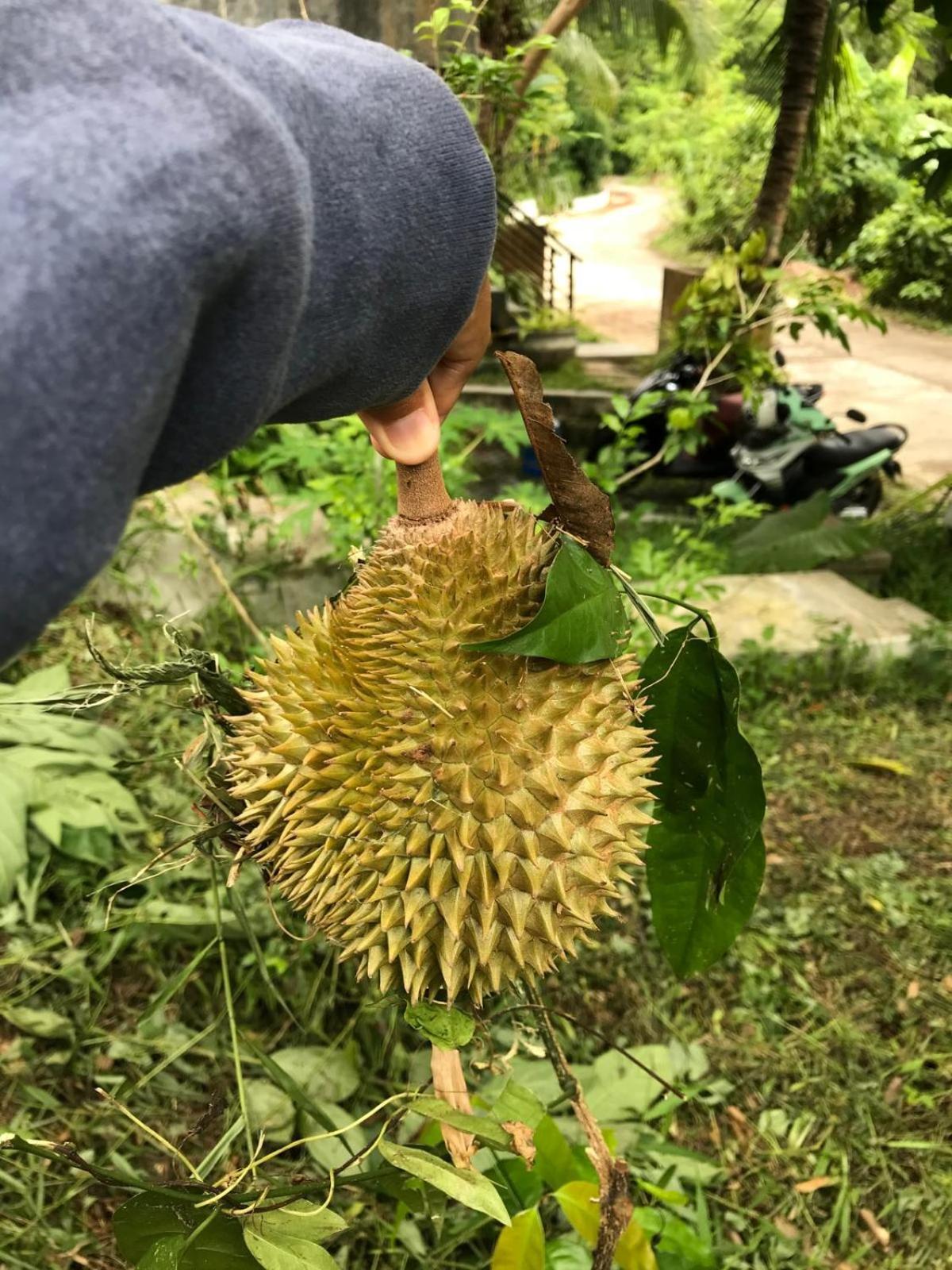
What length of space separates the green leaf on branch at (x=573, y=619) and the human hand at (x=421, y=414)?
120 millimetres

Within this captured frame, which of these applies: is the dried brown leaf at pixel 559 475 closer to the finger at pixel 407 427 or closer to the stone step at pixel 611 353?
the finger at pixel 407 427

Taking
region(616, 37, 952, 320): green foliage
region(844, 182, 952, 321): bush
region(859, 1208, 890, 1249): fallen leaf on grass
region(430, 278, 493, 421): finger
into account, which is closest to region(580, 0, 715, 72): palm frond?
region(616, 37, 952, 320): green foliage

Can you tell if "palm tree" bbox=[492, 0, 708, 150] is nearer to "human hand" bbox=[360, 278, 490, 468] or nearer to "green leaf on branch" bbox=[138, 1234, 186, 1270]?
"human hand" bbox=[360, 278, 490, 468]

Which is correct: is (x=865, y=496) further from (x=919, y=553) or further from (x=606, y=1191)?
(x=606, y=1191)

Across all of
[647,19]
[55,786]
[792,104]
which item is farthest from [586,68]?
[55,786]

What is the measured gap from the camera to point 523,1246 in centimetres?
69

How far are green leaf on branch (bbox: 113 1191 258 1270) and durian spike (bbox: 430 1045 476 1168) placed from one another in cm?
15

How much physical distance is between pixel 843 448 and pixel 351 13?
2.24m

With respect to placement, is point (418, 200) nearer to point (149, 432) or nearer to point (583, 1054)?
point (149, 432)

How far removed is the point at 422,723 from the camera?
0.60 meters

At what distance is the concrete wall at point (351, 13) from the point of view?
192cm

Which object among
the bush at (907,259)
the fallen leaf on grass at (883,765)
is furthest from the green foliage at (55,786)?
the bush at (907,259)

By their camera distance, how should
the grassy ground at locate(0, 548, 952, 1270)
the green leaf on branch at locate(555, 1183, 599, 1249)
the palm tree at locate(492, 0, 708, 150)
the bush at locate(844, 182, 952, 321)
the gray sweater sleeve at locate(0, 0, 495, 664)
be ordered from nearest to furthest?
the gray sweater sleeve at locate(0, 0, 495, 664), the green leaf on branch at locate(555, 1183, 599, 1249), the grassy ground at locate(0, 548, 952, 1270), the palm tree at locate(492, 0, 708, 150), the bush at locate(844, 182, 952, 321)

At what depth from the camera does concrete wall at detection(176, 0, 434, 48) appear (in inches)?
75.4
